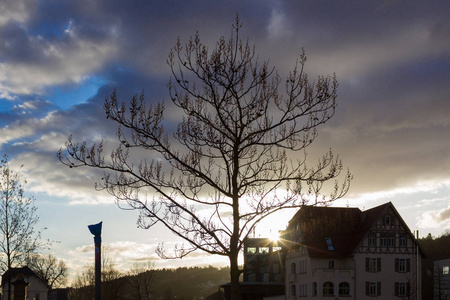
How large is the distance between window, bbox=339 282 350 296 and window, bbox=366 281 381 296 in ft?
7.42

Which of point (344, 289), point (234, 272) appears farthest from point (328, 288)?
point (234, 272)

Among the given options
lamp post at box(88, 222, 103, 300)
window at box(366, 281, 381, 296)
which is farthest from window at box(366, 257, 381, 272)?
lamp post at box(88, 222, 103, 300)

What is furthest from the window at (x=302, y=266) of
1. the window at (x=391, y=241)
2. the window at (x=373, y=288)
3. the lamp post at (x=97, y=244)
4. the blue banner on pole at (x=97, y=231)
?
the blue banner on pole at (x=97, y=231)

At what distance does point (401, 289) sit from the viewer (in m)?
67.9

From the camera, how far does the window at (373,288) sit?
67062mm

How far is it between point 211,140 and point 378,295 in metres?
57.8

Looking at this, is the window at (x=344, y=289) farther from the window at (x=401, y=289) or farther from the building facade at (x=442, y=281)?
the building facade at (x=442, y=281)

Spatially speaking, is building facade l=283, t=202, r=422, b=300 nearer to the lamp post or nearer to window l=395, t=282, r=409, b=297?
window l=395, t=282, r=409, b=297

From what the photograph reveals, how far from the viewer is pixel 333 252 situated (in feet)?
228

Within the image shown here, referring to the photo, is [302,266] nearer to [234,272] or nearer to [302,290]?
[302,290]

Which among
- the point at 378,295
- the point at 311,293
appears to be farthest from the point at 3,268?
the point at 378,295

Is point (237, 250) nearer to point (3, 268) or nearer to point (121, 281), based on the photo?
point (3, 268)

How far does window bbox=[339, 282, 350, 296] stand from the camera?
66812mm

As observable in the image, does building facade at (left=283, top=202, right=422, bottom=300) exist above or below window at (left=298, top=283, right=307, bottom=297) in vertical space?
above
